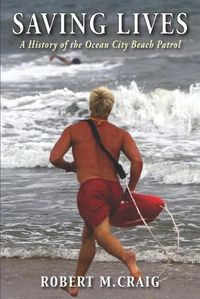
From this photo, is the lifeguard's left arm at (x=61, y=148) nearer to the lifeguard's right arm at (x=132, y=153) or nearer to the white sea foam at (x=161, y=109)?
the lifeguard's right arm at (x=132, y=153)

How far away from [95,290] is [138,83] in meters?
11.6

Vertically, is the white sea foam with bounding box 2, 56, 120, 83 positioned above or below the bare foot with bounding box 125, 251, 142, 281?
above

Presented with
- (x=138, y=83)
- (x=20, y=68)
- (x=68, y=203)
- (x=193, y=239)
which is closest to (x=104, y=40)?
(x=20, y=68)

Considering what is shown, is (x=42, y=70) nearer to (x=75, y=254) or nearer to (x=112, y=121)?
(x=112, y=121)

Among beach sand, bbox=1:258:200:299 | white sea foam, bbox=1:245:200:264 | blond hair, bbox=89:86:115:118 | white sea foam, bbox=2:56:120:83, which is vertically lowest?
beach sand, bbox=1:258:200:299

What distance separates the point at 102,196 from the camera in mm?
5406

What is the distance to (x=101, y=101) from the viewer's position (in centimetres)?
538

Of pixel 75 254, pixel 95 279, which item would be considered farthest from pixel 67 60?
pixel 95 279

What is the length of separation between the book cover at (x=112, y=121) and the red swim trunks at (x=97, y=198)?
1.46 meters

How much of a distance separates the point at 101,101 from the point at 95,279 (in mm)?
2245

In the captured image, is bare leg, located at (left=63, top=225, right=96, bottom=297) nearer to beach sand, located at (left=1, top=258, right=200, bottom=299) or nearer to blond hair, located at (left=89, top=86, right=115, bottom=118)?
blond hair, located at (left=89, top=86, right=115, bottom=118)

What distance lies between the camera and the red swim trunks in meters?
5.39

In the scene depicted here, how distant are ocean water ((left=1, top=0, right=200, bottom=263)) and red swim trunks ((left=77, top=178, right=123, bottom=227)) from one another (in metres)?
2.23

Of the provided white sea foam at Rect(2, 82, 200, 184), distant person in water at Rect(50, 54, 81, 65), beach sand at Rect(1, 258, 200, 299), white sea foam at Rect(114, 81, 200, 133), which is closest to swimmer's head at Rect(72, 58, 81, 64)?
distant person in water at Rect(50, 54, 81, 65)
